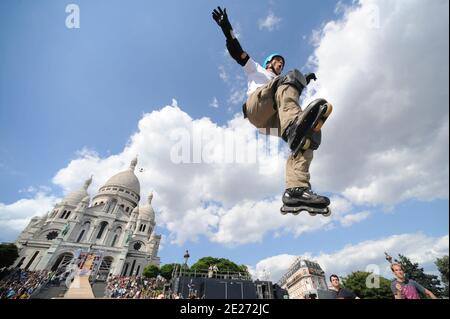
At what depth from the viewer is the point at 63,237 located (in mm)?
49781

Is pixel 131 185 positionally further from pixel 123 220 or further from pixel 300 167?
pixel 300 167

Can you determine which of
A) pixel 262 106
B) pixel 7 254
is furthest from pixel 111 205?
pixel 262 106

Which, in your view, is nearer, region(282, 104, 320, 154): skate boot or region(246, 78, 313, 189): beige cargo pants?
region(282, 104, 320, 154): skate boot

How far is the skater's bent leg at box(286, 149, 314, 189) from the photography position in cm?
279

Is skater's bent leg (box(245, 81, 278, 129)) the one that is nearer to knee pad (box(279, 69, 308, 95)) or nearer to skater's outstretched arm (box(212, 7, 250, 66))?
knee pad (box(279, 69, 308, 95))

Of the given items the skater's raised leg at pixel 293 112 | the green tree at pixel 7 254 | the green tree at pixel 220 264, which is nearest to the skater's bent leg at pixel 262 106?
the skater's raised leg at pixel 293 112

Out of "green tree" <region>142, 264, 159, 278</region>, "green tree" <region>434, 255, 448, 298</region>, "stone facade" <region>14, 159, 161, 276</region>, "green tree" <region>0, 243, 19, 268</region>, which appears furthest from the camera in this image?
"green tree" <region>142, 264, 159, 278</region>

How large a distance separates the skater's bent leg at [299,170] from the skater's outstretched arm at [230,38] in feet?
6.85

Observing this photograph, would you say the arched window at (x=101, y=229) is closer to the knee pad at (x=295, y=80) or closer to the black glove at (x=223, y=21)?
the black glove at (x=223, y=21)

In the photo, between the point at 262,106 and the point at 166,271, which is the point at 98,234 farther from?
the point at 262,106

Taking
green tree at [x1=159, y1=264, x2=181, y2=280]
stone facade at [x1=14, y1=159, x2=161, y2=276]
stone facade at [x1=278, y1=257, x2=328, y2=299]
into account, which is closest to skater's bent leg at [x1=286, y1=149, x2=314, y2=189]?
stone facade at [x1=14, y1=159, x2=161, y2=276]

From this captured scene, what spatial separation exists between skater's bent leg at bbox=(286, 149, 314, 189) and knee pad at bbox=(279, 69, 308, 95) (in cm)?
95

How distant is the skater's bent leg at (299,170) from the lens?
279 cm
